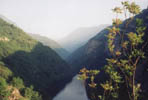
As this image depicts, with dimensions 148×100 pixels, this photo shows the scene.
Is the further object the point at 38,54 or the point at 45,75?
the point at 38,54

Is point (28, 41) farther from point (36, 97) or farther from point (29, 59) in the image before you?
point (36, 97)

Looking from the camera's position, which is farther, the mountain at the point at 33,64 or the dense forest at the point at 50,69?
the mountain at the point at 33,64

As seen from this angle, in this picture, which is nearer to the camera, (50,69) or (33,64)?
(33,64)

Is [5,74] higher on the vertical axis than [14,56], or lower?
lower

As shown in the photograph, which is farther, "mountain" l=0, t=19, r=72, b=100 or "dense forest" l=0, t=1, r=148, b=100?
"mountain" l=0, t=19, r=72, b=100

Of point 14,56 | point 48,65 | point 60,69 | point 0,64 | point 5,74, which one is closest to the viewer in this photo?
point 5,74

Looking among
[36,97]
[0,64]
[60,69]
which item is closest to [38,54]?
[60,69]

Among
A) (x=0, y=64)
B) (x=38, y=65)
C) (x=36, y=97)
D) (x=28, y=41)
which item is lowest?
(x=36, y=97)

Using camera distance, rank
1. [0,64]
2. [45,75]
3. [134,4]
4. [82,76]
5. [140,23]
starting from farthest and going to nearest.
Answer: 1. [45,75]
2. [0,64]
3. [82,76]
4. [134,4]
5. [140,23]
